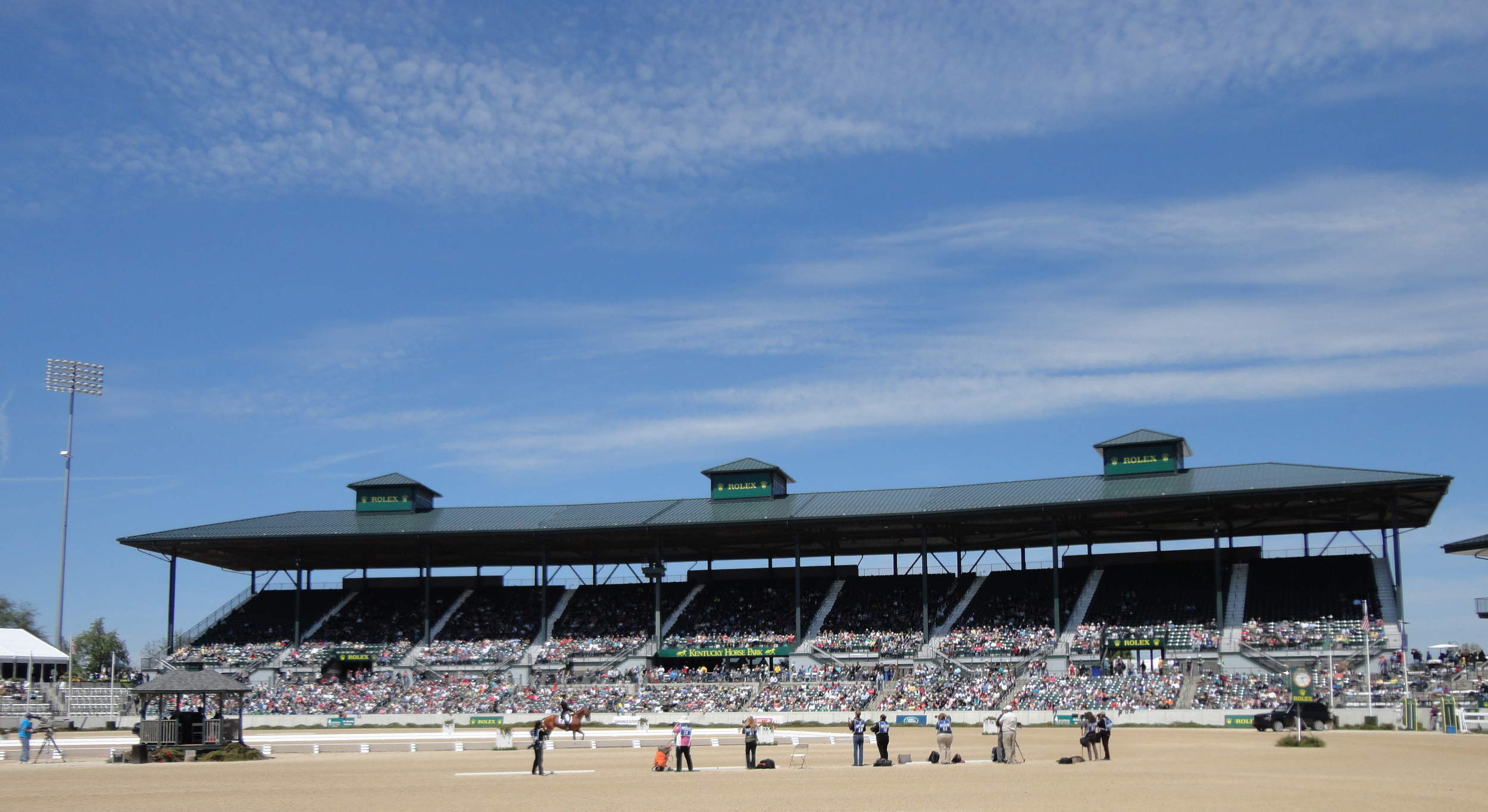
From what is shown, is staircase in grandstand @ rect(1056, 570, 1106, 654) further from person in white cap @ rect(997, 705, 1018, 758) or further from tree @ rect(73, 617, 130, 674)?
tree @ rect(73, 617, 130, 674)

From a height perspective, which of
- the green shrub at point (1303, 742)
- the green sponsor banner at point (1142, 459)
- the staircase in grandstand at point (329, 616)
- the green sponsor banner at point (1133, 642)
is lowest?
the green shrub at point (1303, 742)

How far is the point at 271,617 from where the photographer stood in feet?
240

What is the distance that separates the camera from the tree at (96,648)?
116312 millimetres

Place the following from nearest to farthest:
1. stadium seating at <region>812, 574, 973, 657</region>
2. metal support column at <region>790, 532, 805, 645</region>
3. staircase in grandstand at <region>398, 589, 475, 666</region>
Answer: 1. stadium seating at <region>812, 574, 973, 657</region>
2. metal support column at <region>790, 532, 805, 645</region>
3. staircase in grandstand at <region>398, 589, 475, 666</region>

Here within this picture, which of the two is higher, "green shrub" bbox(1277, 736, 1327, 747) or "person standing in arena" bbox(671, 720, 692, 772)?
"person standing in arena" bbox(671, 720, 692, 772)

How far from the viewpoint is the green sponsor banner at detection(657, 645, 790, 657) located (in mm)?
Result: 61969

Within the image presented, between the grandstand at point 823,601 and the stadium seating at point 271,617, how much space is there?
18 centimetres

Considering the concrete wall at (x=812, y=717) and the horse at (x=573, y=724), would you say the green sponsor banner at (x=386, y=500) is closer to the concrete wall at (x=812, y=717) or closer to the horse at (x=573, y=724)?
the concrete wall at (x=812, y=717)

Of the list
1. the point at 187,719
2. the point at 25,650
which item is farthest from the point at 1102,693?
the point at 25,650

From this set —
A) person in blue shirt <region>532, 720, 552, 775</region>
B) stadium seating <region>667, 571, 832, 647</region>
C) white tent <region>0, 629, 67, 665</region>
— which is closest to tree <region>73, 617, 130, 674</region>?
white tent <region>0, 629, 67, 665</region>

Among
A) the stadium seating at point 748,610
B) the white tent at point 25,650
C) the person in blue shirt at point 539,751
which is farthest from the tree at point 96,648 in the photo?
the person in blue shirt at point 539,751

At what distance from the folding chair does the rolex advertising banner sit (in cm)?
1654

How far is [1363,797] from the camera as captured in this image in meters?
20.7

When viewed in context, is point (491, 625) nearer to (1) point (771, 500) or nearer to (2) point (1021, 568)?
(1) point (771, 500)
